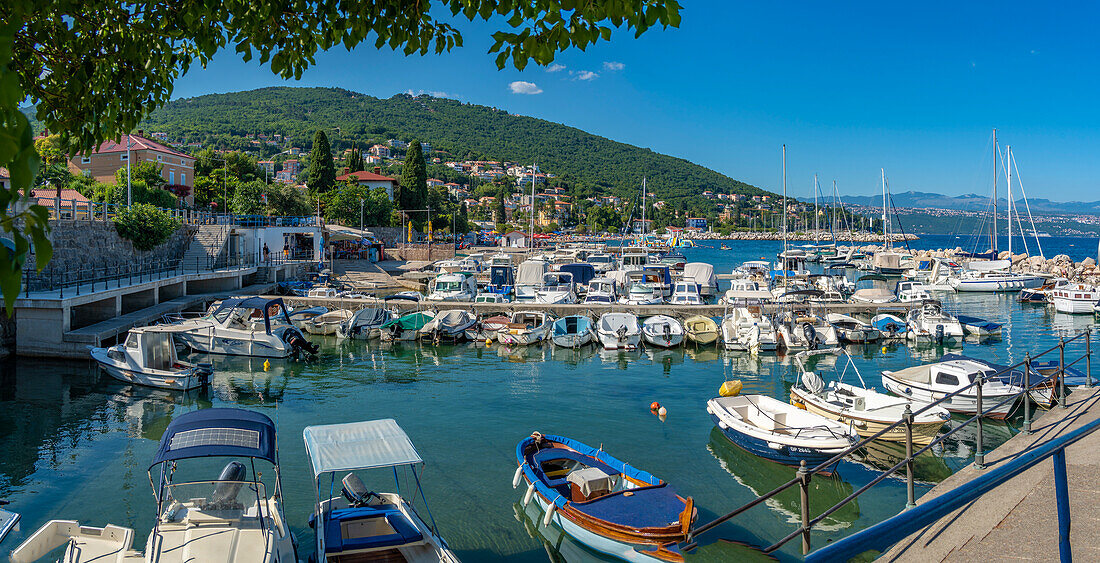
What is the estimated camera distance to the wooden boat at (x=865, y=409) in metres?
14.6

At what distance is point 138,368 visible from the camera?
795 inches

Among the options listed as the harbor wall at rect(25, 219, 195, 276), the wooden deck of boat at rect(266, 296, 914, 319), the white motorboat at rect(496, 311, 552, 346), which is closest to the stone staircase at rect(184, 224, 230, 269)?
the harbor wall at rect(25, 219, 195, 276)

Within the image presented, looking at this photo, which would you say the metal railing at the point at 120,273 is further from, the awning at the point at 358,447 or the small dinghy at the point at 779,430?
the small dinghy at the point at 779,430

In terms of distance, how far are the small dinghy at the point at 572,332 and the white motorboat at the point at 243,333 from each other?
32.7 ft

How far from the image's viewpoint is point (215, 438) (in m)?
9.27

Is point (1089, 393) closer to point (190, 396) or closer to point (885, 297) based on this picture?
point (190, 396)

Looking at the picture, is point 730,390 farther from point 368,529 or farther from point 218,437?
point 218,437

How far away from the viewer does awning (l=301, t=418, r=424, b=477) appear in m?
9.46

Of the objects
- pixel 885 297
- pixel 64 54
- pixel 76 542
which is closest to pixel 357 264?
pixel 885 297

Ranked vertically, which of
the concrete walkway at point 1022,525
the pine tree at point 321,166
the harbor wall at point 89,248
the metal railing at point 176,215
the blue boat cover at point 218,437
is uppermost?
the pine tree at point 321,166

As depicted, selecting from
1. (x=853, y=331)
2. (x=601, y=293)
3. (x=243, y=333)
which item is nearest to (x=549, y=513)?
(x=243, y=333)

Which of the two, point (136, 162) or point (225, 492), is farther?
point (136, 162)

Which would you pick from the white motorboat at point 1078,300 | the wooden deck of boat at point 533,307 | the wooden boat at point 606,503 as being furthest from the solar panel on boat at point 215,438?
the white motorboat at point 1078,300

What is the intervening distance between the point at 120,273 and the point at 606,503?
30405 millimetres
